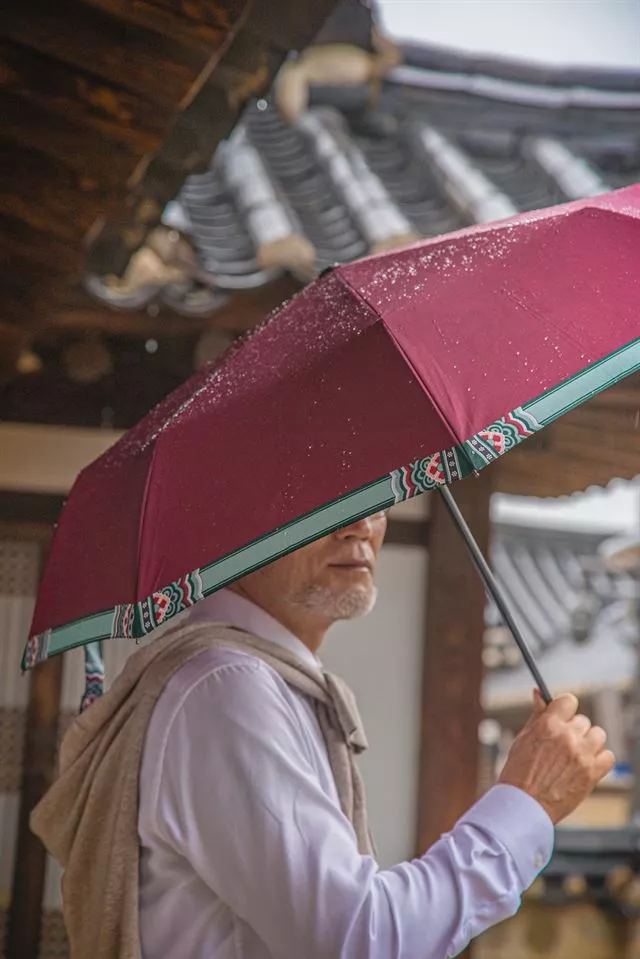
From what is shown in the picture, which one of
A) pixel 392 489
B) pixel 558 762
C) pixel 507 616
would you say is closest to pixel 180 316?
pixel 507 616

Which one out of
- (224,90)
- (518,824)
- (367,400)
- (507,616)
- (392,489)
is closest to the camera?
(392,489)

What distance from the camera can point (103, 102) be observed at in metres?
2.64

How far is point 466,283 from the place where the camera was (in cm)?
199

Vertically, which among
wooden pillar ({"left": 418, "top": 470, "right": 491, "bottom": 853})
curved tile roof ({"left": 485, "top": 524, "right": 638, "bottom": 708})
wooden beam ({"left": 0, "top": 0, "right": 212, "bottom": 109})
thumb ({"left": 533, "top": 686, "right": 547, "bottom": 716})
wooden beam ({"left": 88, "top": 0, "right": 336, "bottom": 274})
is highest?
curved tile roof ({"left": 485, "top": 524, "right": 638, "bottom": 708})

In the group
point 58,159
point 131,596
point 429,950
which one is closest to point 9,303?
point 58,159

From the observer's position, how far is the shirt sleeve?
192 centimetres

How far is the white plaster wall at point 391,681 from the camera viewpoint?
18.0ft

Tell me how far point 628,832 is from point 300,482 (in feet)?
32.9

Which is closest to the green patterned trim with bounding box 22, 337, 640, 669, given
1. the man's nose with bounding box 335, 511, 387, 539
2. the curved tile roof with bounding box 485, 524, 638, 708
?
the man's nose with bounding box 335, 511, 387, 539

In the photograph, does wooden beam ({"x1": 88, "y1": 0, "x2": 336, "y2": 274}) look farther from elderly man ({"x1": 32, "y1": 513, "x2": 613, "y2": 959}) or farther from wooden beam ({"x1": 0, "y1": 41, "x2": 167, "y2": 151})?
elderly man ({"x1": 32, "y1": 513, "x2": 613, "y2": 959})

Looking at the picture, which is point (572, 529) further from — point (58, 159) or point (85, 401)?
point (58, 159)

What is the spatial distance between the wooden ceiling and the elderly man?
1.06m

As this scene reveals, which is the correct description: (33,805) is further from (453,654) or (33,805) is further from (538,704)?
(538,704)

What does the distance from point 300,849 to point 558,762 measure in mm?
508
